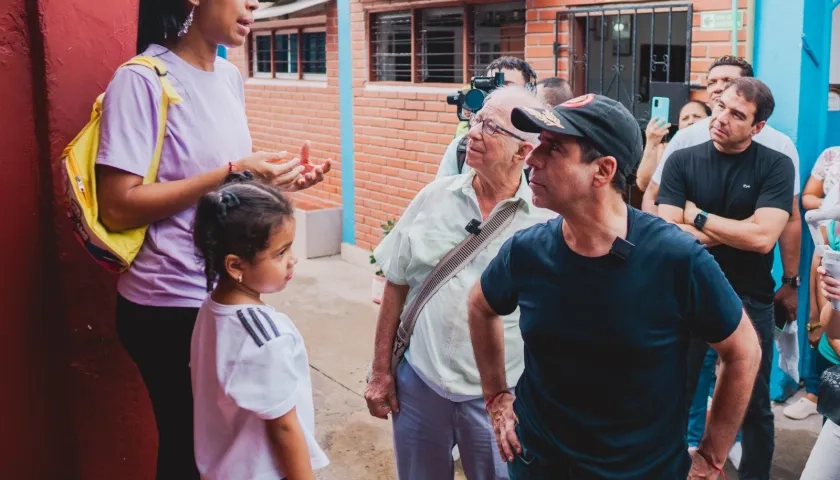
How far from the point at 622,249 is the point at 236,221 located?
88 centimetres

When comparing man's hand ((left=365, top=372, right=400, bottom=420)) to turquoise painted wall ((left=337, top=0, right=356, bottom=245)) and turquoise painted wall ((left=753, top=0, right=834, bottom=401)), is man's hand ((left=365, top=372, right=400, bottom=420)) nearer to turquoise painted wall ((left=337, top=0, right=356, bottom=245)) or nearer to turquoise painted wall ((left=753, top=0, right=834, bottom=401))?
turquoise painted wall ((left=753, top=0, right=834, bottom=401))

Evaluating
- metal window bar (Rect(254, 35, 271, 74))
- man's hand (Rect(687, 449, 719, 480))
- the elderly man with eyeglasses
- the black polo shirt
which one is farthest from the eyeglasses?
metal window bar (Rect(254, 35, 271, 74))

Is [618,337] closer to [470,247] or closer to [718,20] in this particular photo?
[470,247]

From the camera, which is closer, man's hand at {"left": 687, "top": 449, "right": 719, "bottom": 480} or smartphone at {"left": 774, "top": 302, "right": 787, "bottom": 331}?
man's hand at {"left": 687, "top": 449, "right": 719, "bottom": 480}

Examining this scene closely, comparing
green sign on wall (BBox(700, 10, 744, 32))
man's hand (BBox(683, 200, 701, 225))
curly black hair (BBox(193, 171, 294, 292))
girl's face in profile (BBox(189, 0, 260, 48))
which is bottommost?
man's hand (BBox(683, 200, 701, 225))

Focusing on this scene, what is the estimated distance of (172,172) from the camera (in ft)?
6.88

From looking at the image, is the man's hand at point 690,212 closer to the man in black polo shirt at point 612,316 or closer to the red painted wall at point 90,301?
the man in black polo shirt at point 612,316

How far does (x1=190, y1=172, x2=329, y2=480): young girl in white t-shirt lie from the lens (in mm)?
1791

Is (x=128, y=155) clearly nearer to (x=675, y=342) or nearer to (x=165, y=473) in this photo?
(x=165, y=473)

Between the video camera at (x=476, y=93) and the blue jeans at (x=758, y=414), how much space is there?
4.75 ft

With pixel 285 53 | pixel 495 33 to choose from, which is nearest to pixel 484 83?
pixel 495 33

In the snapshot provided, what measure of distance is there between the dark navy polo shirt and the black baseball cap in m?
0.16

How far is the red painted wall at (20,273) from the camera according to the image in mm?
2492

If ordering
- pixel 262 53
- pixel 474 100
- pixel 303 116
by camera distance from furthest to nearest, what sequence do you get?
pixel 262 53 < pixel 303 116 < pixel 474 100
